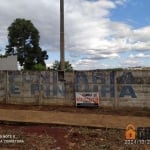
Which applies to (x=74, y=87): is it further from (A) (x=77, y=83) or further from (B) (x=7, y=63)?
(B) (x=7, y=63)

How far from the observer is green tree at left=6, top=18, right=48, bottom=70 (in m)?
64.7

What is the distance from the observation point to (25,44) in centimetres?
6619

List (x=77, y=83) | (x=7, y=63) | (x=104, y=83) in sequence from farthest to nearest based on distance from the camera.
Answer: (x=7, y=63)
(x=77, y=83)
(x=104, y=83)

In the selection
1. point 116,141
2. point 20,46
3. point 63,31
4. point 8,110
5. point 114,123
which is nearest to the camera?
point 116,141

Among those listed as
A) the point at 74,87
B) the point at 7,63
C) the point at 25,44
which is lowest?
the point at 74,87

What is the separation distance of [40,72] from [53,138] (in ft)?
33.1

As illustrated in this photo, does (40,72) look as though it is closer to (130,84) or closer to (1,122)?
(130,84)

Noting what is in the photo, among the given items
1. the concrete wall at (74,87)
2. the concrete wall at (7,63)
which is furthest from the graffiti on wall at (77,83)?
the concrete wall at (7,63)

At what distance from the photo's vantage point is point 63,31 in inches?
912

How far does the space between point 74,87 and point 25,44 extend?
45979 mm

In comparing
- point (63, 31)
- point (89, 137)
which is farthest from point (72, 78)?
point (89, 137)

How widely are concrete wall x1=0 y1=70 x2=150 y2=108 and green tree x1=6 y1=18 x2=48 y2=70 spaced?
41045 millimetres

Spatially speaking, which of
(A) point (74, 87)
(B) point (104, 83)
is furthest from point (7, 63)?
(B) point (104, 83)

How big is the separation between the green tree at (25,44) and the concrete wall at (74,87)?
4105 cm
